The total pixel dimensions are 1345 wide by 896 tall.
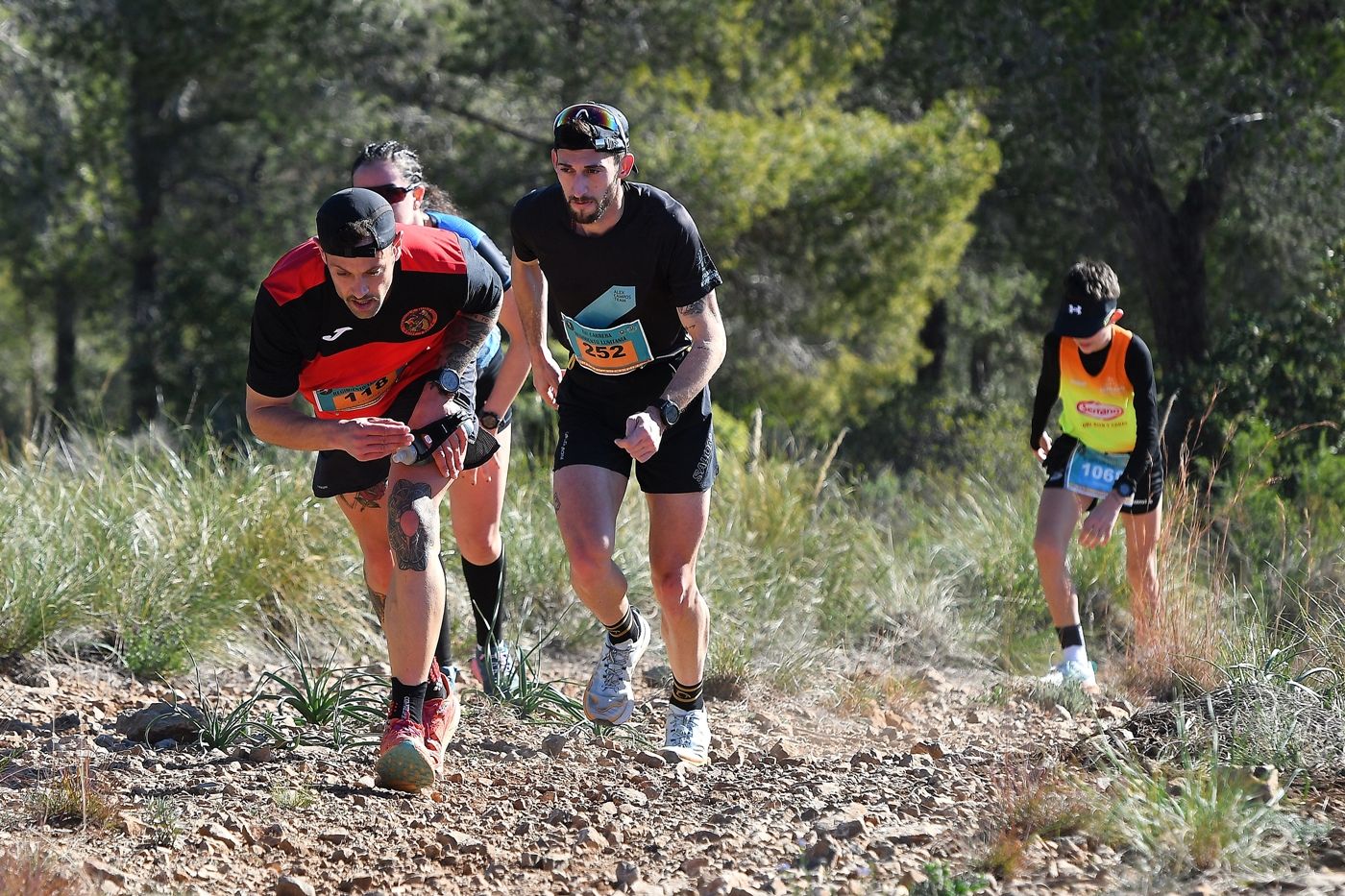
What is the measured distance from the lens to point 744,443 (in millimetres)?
10180

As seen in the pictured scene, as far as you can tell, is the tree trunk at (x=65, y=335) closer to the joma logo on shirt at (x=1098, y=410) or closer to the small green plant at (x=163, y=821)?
the joma logo on shirt at (x=1098, y=410)

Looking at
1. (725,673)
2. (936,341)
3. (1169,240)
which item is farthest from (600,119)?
(936,341)

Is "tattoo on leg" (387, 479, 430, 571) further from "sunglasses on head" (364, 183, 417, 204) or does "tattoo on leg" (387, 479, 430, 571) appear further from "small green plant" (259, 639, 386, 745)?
"sunglasses on head" (364, 183, 417, 204)

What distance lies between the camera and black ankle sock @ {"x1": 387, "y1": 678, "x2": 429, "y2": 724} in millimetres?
4281

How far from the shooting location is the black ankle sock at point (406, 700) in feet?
14.0

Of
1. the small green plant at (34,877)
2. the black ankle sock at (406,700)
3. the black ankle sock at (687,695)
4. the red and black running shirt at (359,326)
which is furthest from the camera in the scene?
the black ankle sock at (687,695)

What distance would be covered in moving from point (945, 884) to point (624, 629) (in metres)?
1.88

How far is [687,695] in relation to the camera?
4895 mm

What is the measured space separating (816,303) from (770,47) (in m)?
2.92

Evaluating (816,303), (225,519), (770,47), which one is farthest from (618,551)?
(770,47)

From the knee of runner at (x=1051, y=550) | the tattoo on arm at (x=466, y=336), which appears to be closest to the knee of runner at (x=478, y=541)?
the tattoo on arm at (x=466, y=336)

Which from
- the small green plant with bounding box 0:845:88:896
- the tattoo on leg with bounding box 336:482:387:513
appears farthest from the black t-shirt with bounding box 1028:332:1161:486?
the small green plant with bounding box 0:845:88:896

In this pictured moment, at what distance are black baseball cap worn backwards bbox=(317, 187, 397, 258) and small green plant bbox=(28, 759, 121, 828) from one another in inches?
58.8

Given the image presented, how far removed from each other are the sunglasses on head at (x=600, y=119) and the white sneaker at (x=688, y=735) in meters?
1.83
